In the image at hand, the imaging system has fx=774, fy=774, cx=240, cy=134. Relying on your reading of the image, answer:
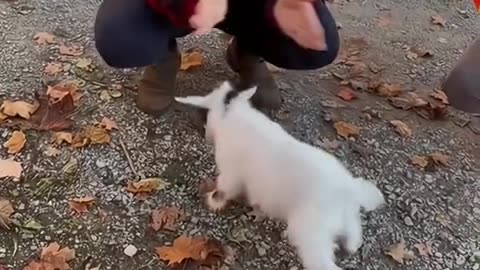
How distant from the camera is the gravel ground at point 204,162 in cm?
124

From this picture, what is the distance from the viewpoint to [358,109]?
152cm

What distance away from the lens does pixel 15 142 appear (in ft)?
4.53

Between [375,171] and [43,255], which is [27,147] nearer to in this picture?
[43,255]

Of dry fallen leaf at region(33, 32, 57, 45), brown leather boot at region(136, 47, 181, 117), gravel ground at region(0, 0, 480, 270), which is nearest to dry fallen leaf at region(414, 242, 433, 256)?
gravel ground at region(0, 0, 480, 270)

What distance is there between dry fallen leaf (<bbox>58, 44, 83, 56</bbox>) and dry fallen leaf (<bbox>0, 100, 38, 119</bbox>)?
18 cm

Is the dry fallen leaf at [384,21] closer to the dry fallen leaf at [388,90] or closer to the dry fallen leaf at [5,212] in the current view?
the dry fallen leaf at [388,90]

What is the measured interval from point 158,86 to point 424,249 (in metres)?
0.55

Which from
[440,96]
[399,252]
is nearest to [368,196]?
[399,252]

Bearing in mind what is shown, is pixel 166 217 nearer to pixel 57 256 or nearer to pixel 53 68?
pixel 57 256

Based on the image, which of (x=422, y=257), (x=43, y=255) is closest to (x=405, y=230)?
(x=422, y=257)

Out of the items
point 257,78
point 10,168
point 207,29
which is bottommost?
point 10,168

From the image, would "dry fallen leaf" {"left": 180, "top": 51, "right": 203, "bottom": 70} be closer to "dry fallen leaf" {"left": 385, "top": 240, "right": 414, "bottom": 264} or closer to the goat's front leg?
the goat's front leg

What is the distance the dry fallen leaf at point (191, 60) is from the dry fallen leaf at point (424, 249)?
59 cm

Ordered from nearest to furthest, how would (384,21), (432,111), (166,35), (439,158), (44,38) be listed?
(166,35)
(439,158)
(432,111)
(44,38)
(384,21)
